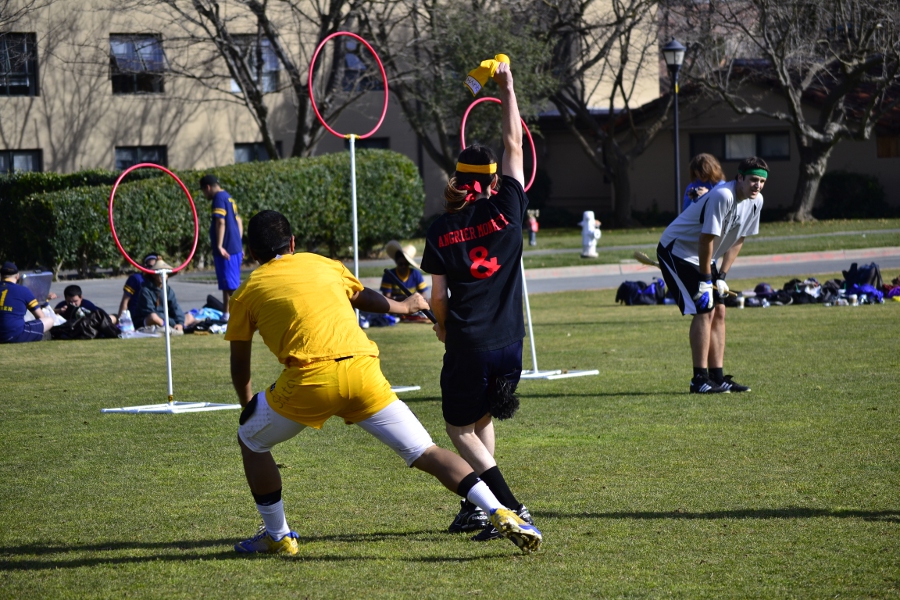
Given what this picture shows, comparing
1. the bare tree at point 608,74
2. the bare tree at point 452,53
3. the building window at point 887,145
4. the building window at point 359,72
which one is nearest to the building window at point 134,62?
the building window at point 359,72

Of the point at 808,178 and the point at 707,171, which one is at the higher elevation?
the point at 707,171

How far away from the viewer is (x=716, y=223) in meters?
8.90

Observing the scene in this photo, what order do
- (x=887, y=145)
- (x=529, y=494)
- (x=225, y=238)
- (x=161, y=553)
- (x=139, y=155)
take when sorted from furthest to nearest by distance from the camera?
(x=887, y=145), (x=139, y=155), (x=225, y=238), (x=529, y=494), (x=161, y=553)

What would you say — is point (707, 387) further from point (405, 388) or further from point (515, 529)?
point (515, 529)

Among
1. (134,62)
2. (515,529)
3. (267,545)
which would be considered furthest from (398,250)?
(134,62)

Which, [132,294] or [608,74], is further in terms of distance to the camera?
[608,74]

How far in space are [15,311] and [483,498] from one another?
36.2 ft

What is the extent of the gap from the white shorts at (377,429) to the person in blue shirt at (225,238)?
10.1m

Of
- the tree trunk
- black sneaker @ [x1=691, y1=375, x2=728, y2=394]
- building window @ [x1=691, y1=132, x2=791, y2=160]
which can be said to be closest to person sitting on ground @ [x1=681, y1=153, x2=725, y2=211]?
black sneaker @ [x1=691, y1=375, x2=728, y2=394]

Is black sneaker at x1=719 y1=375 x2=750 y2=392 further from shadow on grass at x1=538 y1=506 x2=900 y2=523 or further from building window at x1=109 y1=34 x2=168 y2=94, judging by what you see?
building window at x1=109 y1=34 x2=168 y2=94

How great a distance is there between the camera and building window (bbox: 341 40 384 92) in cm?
3039

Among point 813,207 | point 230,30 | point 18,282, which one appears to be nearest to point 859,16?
point 813,207

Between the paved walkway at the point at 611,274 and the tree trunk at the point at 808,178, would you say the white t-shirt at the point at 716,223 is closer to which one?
the paved walkway at the point at 611,274

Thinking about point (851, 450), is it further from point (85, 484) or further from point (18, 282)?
point (18, 282)
